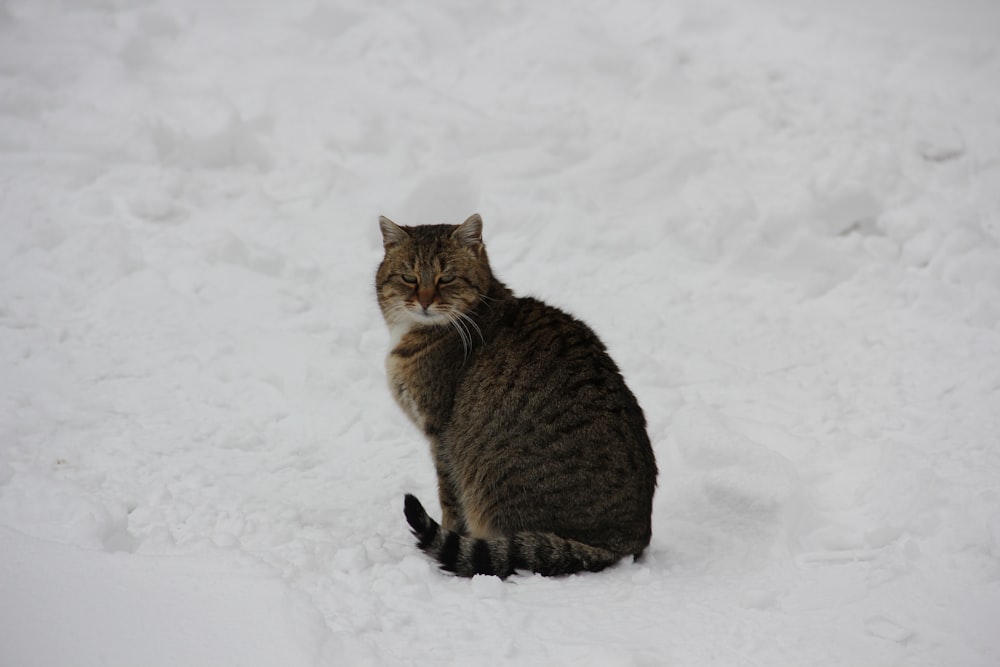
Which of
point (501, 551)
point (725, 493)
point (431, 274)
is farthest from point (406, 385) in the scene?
point (725, 493)

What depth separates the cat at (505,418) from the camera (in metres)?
3.82

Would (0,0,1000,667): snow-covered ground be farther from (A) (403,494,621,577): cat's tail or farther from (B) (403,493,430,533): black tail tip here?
(B) (403,493,430,533): black tail tip

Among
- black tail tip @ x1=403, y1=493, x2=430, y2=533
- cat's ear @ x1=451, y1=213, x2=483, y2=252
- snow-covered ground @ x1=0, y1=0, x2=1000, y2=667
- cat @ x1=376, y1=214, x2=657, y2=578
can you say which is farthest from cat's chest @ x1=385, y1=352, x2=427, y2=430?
black tail tip @ x1=403, y1=493, x2=430, y2=533

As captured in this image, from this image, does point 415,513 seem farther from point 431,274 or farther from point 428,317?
point 431,274

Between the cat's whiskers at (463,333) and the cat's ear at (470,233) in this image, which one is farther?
the cat's ear at (470,233)

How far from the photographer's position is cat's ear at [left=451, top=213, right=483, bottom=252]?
4.49 meters

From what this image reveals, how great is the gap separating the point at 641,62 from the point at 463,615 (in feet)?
20.2

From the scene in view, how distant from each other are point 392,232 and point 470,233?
1.30ft

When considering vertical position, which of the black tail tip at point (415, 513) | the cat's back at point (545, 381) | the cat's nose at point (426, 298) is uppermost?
the cat's nose at point (426, 298)

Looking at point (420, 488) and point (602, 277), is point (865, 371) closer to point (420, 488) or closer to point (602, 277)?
point (602, 277)

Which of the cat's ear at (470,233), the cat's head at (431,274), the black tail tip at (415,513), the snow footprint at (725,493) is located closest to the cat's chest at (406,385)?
the cat's head at (431,274)

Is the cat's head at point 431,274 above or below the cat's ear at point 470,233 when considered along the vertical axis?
below

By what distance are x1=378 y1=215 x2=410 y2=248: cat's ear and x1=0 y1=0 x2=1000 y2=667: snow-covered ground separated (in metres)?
1.18

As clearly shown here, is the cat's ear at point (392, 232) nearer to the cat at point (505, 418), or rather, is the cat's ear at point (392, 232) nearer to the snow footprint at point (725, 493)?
the cat at point (505, 418)
